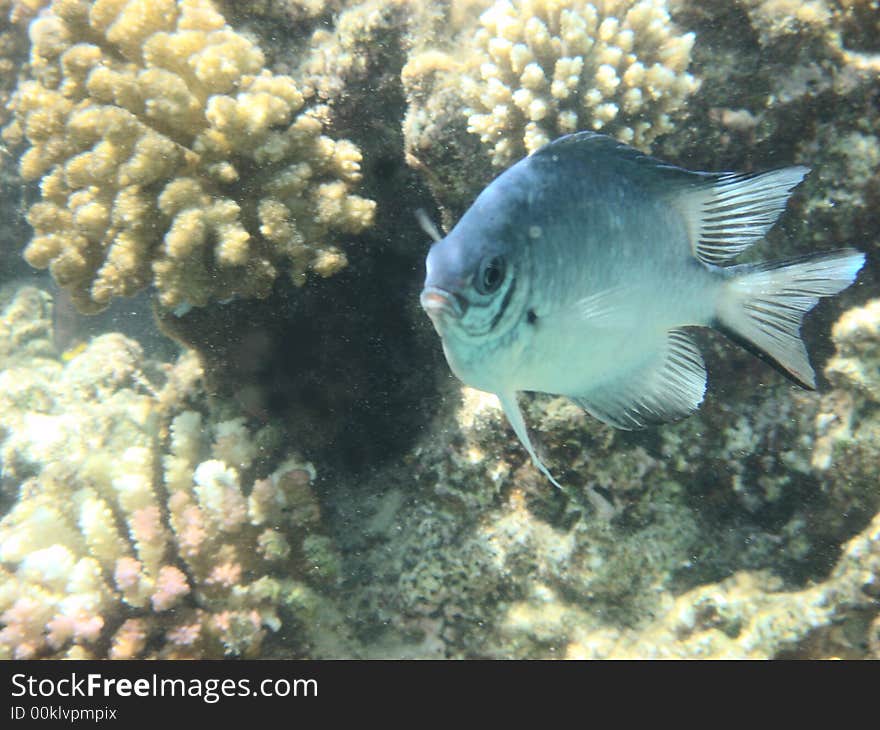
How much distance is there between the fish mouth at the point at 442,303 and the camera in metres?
1.31

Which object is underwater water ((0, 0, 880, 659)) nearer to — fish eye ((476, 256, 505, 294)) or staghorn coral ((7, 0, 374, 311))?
staghorn coral ((7, 0, 374, 311))

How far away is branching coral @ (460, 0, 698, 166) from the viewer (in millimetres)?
2703

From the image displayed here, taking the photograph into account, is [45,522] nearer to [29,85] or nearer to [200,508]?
[200,508]

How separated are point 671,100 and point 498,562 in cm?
260

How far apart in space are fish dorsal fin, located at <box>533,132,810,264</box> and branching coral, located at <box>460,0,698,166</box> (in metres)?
1.11

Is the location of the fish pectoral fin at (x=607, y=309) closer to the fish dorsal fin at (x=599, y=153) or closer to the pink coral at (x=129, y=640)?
the fish dorsal fin at (x=599, y=153)

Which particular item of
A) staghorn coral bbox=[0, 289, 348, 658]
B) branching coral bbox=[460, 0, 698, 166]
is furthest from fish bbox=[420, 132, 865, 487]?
staghorn coral bbox=[0, 289, 348, 658]

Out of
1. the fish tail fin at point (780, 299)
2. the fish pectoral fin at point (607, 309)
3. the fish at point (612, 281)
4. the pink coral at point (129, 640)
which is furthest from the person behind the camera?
the pink coral at point (129, 640)

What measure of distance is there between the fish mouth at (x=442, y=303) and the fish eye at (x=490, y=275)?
7 centimetres

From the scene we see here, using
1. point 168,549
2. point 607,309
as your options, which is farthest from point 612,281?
point 168,549

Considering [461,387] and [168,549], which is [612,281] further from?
[168,549]

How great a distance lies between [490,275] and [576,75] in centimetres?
191

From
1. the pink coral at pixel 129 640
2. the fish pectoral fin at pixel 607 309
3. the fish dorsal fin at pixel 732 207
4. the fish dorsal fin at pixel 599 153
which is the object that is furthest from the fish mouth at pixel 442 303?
the pink coral at pixel 129 640
